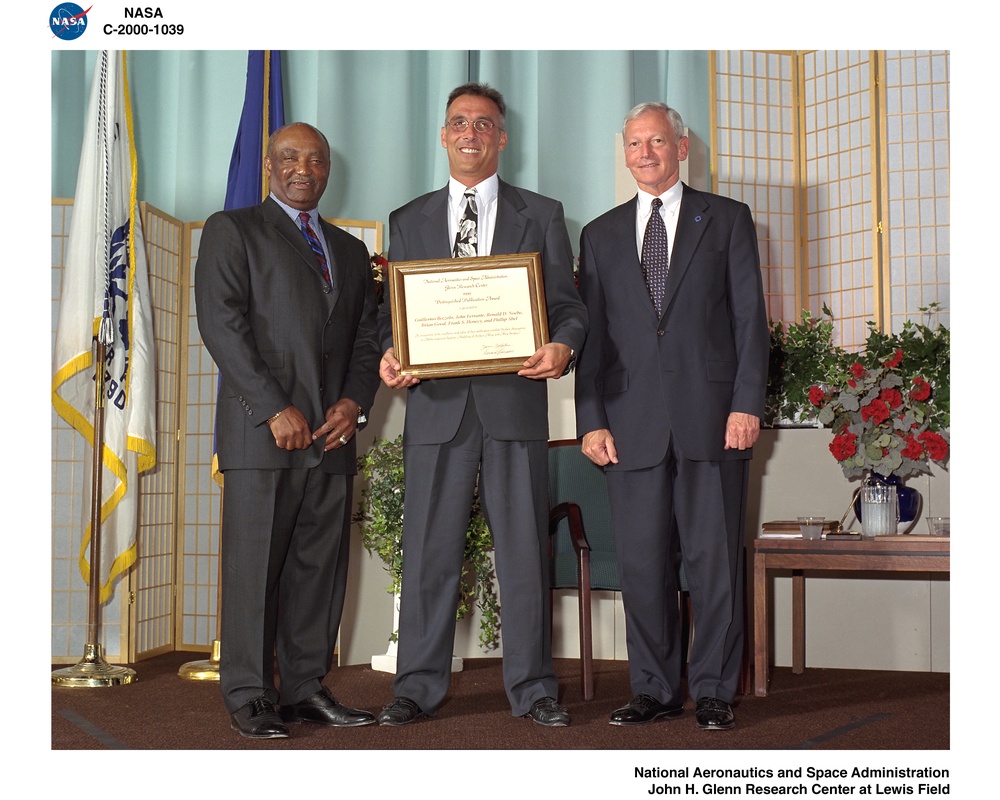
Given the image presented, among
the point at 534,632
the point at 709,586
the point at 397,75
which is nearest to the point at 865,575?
the point at 709,586

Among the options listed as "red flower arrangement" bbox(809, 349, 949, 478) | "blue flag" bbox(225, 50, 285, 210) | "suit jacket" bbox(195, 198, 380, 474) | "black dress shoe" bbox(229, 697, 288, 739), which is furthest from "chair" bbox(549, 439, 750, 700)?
"blue flag" bbox(225, 50, 285, 210)

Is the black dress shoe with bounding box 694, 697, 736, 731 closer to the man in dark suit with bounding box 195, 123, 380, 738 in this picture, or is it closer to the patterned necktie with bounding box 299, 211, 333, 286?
the man in dark suit with bounding box 195, 123, 380, 738

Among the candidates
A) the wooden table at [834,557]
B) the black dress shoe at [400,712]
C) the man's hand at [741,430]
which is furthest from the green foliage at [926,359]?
the black dress shoe at [400,712]

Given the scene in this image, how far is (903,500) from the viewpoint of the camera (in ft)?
13.7

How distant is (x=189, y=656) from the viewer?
487cm

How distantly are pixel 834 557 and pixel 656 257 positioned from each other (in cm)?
134

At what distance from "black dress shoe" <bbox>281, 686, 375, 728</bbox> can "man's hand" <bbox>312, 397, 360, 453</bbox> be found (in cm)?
74

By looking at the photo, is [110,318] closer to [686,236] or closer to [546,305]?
[546,305]

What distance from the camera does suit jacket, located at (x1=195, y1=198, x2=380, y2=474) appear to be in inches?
120
